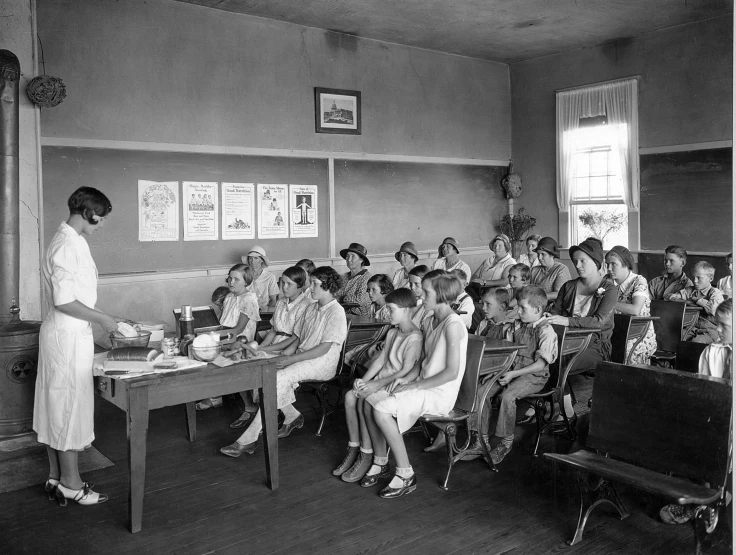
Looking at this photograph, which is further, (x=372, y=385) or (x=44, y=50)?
(x=44, y=50)

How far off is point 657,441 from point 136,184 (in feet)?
19.7

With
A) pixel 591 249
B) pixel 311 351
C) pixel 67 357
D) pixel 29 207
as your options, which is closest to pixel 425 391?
pixel 311 351

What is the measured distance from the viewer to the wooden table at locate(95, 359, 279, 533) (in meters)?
3.29

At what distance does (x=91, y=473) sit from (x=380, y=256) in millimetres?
5901

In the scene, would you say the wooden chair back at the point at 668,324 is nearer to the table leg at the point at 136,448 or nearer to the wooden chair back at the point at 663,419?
the wooden chair back at the point at 663,419

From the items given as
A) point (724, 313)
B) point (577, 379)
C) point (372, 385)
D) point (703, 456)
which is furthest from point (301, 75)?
point (703, 456)

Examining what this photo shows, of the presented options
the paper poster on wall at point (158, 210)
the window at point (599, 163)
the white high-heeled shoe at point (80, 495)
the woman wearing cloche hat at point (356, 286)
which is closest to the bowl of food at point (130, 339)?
the white high-heeled shoe at point (80, 495)

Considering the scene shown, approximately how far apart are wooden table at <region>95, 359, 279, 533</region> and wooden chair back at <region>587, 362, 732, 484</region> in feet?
5.61

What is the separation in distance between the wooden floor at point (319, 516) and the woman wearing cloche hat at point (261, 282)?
2.95m

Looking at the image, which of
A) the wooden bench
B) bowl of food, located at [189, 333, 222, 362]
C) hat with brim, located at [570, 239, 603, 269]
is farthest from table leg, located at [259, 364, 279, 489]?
hat with brim, located at [570, 239, 603, 269]

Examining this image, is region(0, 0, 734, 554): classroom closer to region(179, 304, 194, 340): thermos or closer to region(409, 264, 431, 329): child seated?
region(179, 304, 194, 340): thermos

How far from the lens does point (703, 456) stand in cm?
282

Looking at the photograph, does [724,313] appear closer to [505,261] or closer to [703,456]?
[703,456]

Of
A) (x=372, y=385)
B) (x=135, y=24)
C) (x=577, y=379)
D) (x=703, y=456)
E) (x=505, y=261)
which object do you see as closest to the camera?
(x=703, y=456)
